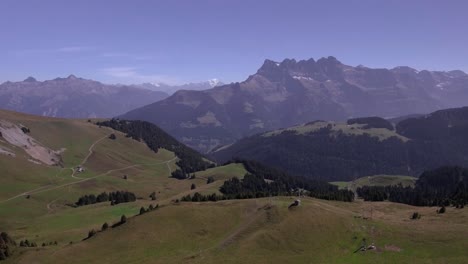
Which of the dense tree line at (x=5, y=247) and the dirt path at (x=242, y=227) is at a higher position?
the dirt path at (x=242, y=227)

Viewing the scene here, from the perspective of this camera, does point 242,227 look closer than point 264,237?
No

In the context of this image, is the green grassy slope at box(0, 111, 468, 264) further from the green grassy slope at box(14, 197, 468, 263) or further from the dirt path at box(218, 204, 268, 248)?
the dirt path at box(218, 204, 268, 248)

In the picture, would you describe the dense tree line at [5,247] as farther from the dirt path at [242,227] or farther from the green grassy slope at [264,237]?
the dirt path at [242,227]

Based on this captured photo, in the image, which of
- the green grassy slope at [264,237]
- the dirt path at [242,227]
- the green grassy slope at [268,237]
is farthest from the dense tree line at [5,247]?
the dirt path at [242,227]

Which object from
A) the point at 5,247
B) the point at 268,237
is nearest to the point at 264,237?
the point at 268,237

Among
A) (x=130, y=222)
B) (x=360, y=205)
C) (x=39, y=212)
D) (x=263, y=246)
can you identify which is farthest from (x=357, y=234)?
(x=39, y=212)

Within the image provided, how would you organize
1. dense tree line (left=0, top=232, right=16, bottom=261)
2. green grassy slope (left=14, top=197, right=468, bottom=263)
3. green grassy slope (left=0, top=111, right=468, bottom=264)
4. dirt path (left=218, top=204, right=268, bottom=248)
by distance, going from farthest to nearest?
1. dense tree line (left=0, top=232, right=16, bottom=261)
2. dirt path (left=218, top=204, right=268, bottom=248)
3. green grassy slope (left=0, top=111, right=468, bottom=264)
4. green grassy slope (left=14, top=197, right=468, bottom=263)

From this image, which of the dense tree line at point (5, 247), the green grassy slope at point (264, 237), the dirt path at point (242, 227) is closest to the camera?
the green grassy slope at point (264, 237)

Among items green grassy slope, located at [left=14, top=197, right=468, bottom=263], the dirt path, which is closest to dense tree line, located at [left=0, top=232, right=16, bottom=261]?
green grassy slope, located at [left=14, top=197, right=468, bottom=263]

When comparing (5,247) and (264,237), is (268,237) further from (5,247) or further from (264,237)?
(5,247)

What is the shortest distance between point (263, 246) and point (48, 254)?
5132 cm

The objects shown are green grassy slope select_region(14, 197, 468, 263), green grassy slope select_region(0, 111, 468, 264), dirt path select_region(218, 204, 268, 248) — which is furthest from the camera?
dirt path select_region(218, 204, 268, 248)

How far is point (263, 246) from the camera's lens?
10138cm

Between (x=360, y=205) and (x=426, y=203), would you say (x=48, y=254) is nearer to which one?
(x=360, y=205)
